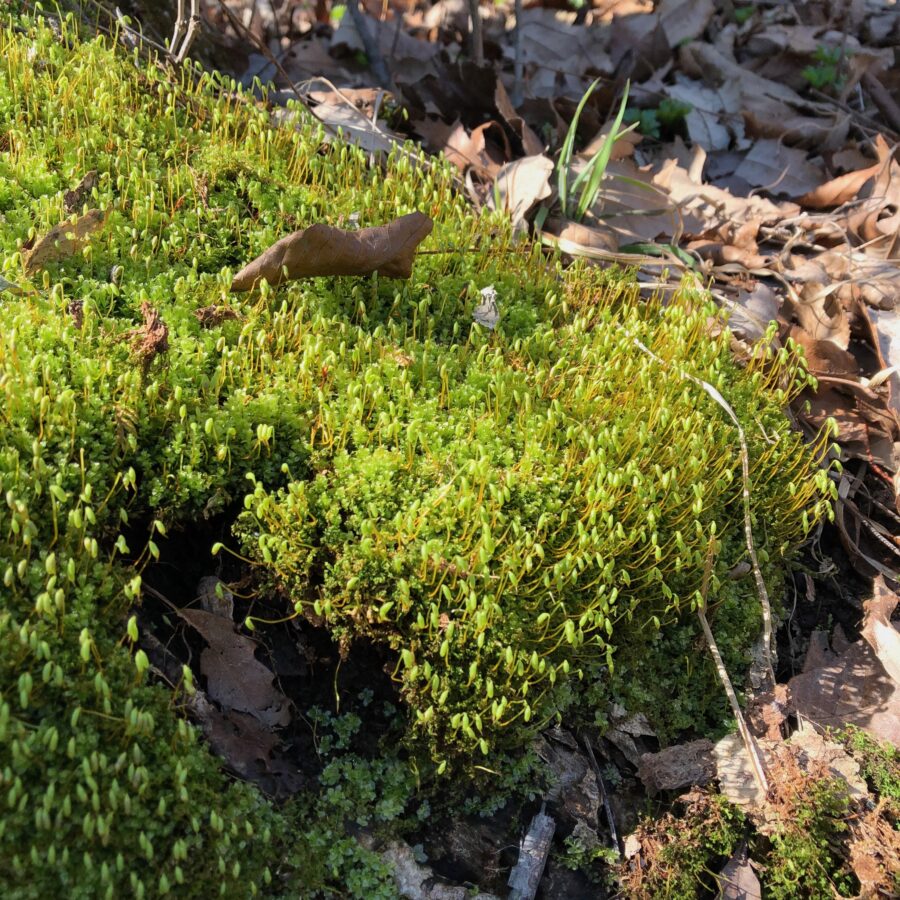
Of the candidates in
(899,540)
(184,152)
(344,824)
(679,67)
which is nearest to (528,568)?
(344,824)

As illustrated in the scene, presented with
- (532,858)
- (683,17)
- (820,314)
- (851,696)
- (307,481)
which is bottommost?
(532,858)

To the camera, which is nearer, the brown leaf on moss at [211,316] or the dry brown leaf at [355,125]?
the brown leaf on moss at [211,316]

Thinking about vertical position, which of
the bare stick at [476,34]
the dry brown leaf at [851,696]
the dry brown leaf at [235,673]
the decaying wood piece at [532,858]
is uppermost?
the bare stick at [476,34]

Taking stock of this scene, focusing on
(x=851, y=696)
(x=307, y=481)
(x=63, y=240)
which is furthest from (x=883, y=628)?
(x=63, y=240)

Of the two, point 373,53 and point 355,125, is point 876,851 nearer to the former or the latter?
point 355,125

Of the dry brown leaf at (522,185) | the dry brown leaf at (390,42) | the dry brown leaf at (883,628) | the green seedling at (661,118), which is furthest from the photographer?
the dry brown leaf at (390,42)

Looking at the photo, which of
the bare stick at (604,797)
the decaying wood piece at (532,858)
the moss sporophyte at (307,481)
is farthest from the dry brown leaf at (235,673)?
the bare stick at (604,797)

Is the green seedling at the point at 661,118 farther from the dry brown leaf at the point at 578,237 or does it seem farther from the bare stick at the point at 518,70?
the dry brown leaf at the point at 578,237
